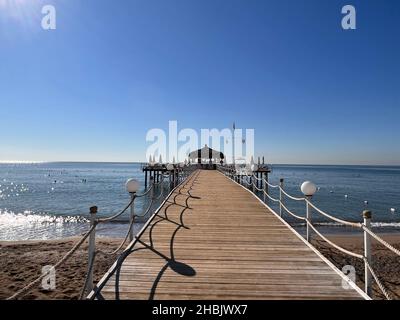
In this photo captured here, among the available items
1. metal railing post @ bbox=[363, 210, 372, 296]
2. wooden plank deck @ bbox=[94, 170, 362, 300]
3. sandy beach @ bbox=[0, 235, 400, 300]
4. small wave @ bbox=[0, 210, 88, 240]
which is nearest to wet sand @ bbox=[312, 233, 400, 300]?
sandy beach @ bbox=[0, 235, 400, 300]

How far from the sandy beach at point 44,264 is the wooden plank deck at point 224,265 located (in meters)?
4.20

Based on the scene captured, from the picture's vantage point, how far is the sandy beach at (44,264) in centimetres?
820

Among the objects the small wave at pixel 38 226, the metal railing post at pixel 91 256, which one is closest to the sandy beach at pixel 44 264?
the small wave at pixel 38 226

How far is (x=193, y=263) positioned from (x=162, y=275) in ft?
2.16

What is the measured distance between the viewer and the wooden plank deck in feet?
11.5

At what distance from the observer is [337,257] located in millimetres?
11203

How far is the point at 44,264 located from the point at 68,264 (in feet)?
3.83

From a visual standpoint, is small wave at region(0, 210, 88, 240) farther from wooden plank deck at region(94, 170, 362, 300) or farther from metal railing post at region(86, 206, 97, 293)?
metal railing post at region(86, 206, 97, 293)

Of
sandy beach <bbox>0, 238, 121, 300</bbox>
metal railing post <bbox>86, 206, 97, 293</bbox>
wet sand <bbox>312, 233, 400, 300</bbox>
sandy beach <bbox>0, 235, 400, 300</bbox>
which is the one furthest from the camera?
wet sand <bbox>312, 233, 400, 300</bbox>

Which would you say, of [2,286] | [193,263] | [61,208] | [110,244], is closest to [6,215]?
[61,208]

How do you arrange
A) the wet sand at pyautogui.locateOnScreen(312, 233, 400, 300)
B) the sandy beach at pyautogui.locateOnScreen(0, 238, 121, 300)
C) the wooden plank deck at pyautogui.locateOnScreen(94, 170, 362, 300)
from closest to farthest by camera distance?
1. the wooden plank deck at pyautogui.locateOnScreen(94, 170, 362, 300)
2. the sandy beach at pyautogui.locateOnScreen(0, 238, 121, 300)
3. the wet sand at pyautogui.locateOnScreen(312, 233, 400, 300)

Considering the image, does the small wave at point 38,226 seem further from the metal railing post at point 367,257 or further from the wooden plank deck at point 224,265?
the metal railing post at point 367,257
